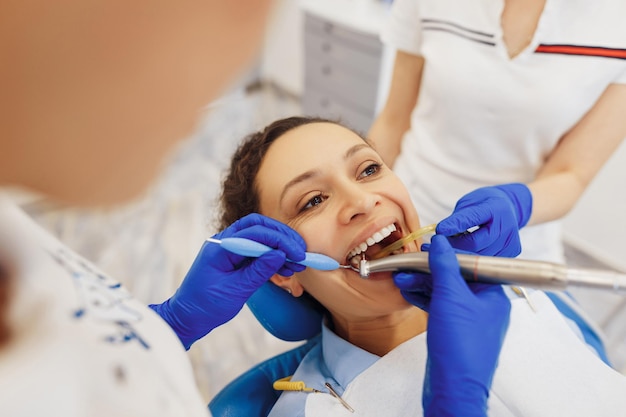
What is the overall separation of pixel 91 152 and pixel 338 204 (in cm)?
66

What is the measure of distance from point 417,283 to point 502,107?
596 mm

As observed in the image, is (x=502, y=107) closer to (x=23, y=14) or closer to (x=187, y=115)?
(x=187, y=115)

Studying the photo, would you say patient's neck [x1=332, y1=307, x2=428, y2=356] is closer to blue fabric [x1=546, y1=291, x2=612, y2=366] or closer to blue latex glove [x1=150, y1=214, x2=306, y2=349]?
blue latex glove [x1=150, y1=214, x2=306, y2=349]

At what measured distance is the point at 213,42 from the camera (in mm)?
346

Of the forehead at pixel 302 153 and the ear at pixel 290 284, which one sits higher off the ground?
the forehead at pixel 302 153

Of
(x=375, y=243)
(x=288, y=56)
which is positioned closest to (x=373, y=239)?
(x=375, y=243)

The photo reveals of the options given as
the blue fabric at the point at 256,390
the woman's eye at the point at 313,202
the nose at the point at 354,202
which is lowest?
the blue fabric at the point at 256,390

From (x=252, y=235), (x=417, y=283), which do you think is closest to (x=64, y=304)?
(x=252, y=235)

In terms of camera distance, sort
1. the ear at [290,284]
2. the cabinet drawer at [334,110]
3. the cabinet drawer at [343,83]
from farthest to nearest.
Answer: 1. the cabinet drawer at [334,110]
2. the cabinet drawer at [343,83]
3. the ear at [290,284]

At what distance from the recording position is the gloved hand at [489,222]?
3.07ft

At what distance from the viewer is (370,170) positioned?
107 centimetres

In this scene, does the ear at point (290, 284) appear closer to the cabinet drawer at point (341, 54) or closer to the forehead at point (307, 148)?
the forehead at point (307, 148)

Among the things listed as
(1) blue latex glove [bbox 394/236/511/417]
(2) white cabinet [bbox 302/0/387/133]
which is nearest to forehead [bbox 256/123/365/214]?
(1) blue latex glove [bbox 394/236/511/417]

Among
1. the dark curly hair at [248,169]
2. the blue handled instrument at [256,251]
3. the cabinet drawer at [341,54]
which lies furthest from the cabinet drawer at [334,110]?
the blue handled instrument at [256,251]
